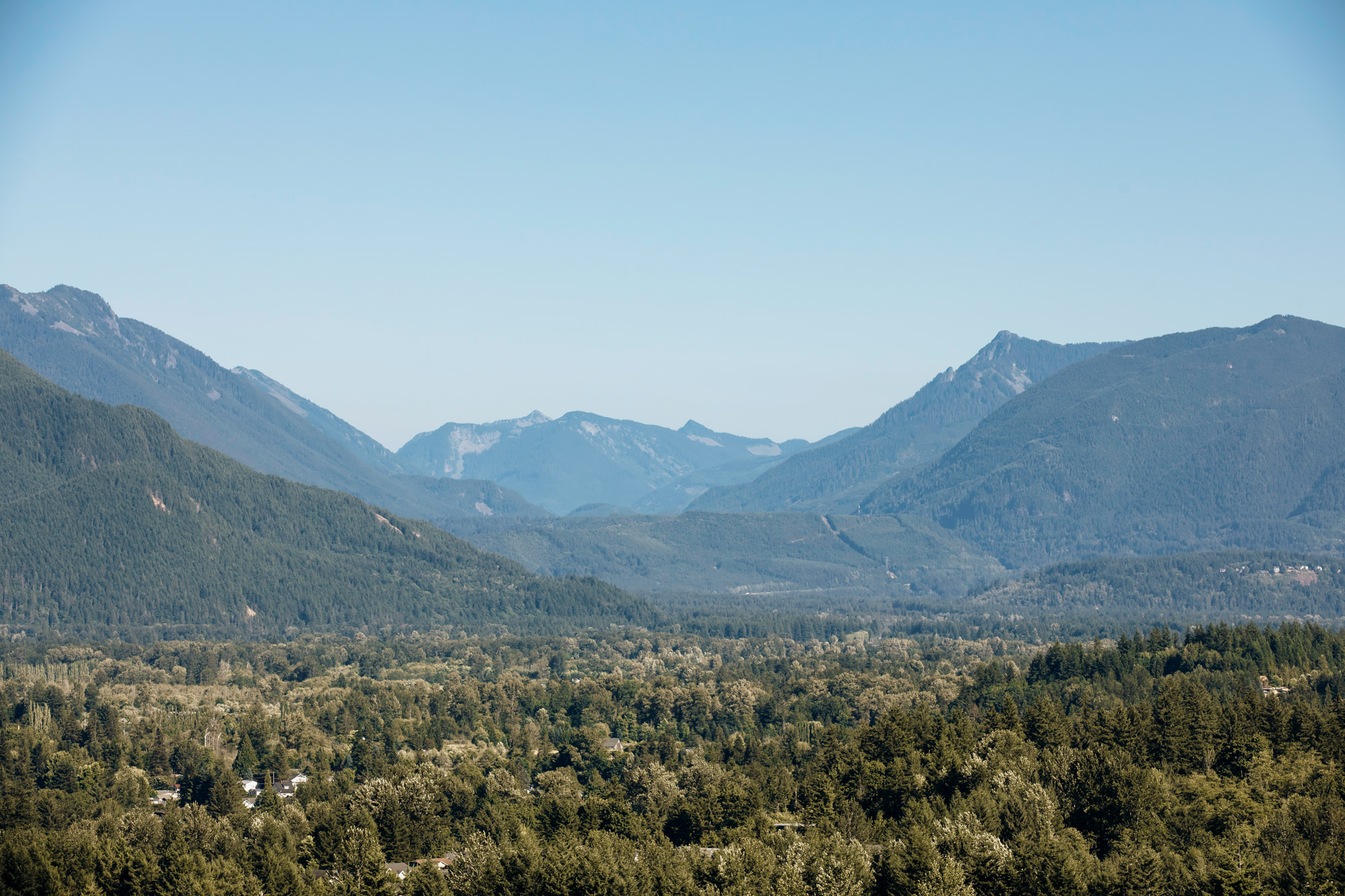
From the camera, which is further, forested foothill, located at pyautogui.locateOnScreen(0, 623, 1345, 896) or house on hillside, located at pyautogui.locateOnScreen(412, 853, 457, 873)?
house on hillside, located at pyautogui.locateOnScreen(412, 853, 457, 873)

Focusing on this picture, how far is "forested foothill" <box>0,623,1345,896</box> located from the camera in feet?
308

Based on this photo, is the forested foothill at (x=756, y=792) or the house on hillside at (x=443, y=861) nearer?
the forested foothill at (x=756, y=792)

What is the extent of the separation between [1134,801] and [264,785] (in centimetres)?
8584

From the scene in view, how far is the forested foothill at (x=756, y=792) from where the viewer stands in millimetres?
93750

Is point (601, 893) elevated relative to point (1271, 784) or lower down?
lower down

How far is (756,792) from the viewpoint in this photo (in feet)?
386

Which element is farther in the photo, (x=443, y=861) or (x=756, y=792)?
(x=756, y=792)

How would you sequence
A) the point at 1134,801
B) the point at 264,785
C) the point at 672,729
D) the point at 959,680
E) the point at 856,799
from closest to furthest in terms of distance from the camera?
the point at 1134,801
the point at 856,799
the point at 264,785
the point at 672,729
the point at 959,680

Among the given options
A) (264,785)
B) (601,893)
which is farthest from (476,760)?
(601,893)

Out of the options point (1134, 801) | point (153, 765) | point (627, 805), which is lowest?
point (153, 765)

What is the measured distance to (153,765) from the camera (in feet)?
490

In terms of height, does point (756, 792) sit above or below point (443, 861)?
above

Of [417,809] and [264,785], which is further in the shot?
[264,785]

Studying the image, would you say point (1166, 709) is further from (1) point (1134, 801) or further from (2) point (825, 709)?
(2) point (825, 709)
